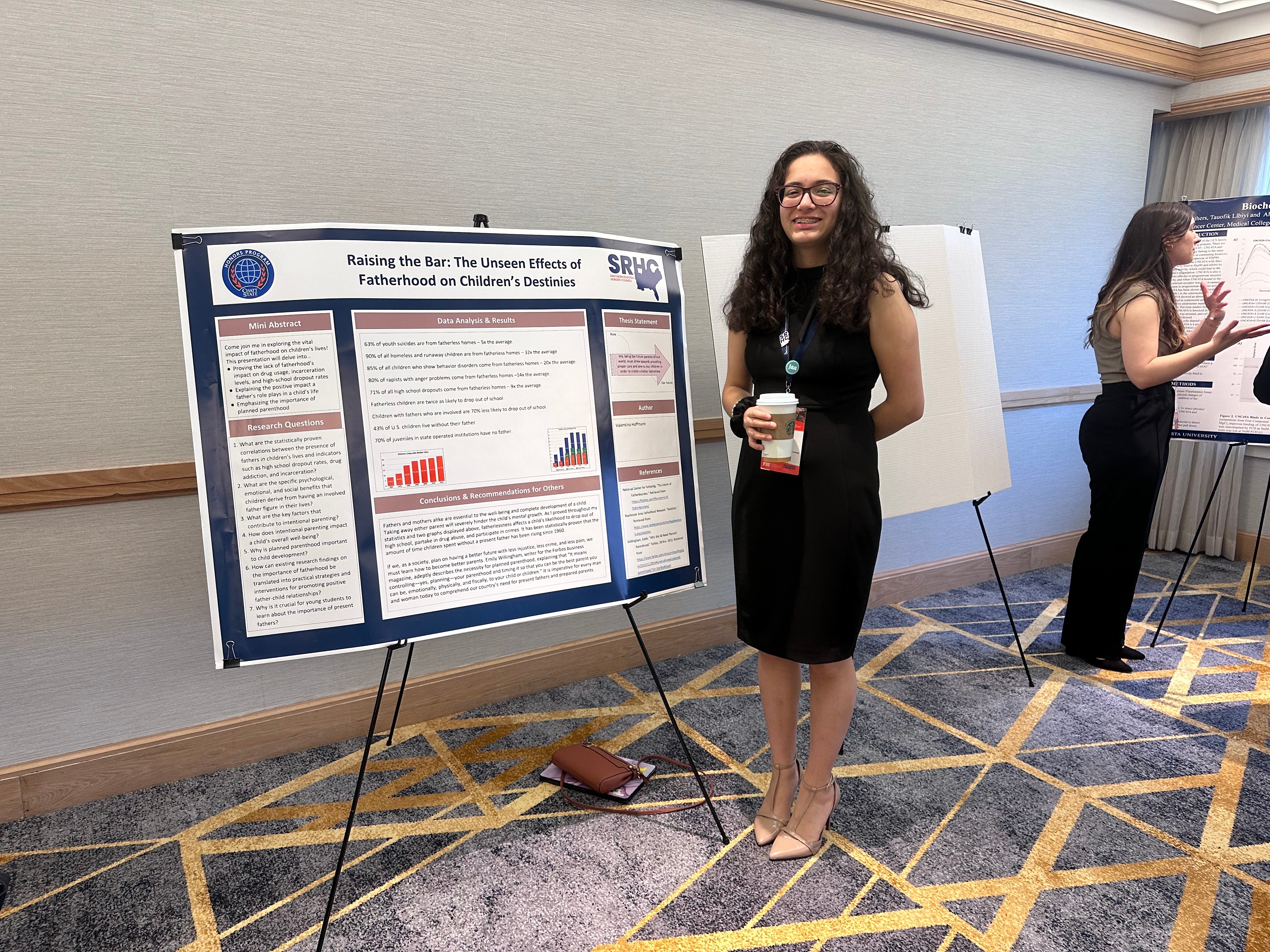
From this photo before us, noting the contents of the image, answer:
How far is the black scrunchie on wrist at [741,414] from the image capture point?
1.78 metres

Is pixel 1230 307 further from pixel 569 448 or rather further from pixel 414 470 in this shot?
pixel 414 470

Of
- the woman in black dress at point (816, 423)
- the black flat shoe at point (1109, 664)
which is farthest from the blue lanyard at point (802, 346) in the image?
the black flat shoe at point (1109, 664)

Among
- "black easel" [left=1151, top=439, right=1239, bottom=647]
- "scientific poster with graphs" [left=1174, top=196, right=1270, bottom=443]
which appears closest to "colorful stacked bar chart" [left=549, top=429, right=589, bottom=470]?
"black easel" [left=1151, top=439, right=1239, bottom=647]

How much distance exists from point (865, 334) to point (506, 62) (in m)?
1.59

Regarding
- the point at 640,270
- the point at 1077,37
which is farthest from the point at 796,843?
the point at 1077,37

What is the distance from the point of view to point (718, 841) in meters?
1.92

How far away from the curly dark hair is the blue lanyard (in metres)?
0.03

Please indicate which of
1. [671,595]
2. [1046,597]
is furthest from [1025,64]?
[671,595]

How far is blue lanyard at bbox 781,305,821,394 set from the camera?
5.56 feet

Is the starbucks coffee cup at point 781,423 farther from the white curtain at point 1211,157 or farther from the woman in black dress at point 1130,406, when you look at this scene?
the white curtain at point 1211,157

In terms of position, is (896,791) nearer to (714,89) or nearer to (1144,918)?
(1144,918)

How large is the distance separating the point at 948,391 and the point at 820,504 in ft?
4.07

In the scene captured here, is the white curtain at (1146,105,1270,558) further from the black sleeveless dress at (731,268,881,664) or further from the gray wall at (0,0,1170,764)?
the black sleeveless dress at (731,268,881,664)

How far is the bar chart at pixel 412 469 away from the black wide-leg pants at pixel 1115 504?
2.38 m
